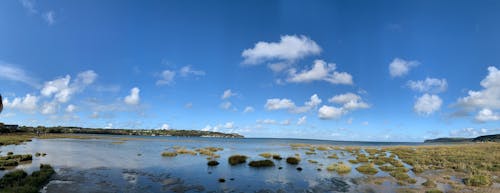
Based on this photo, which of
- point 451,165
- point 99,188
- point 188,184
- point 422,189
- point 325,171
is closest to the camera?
point 99,188

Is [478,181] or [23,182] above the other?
[478,181]

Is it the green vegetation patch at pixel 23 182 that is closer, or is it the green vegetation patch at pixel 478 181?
the green vegetation patch at pixel 23 182

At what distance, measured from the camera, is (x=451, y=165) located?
49812 mm

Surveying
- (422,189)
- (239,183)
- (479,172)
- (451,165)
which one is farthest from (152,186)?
(451,165)

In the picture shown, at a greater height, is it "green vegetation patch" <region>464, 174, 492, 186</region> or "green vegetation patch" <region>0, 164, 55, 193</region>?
"green vegetation patch" <region>464, 174, 492, 186</region>

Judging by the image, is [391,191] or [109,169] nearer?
[391,191]

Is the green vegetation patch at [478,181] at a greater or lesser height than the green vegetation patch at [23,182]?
greater

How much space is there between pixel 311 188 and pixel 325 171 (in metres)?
13.7

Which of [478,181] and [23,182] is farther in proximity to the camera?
[478,181]

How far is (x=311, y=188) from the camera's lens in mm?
32219

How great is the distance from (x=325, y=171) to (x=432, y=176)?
14472 mm

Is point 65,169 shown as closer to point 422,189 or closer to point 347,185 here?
point 347,185

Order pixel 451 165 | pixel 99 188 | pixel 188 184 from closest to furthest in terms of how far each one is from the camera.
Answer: pixel 99 188, pixel 188 184, pixel 451 165

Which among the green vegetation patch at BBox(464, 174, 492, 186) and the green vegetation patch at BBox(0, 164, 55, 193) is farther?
the green vegetation patch at BBox(464, 174, 492, 186)
